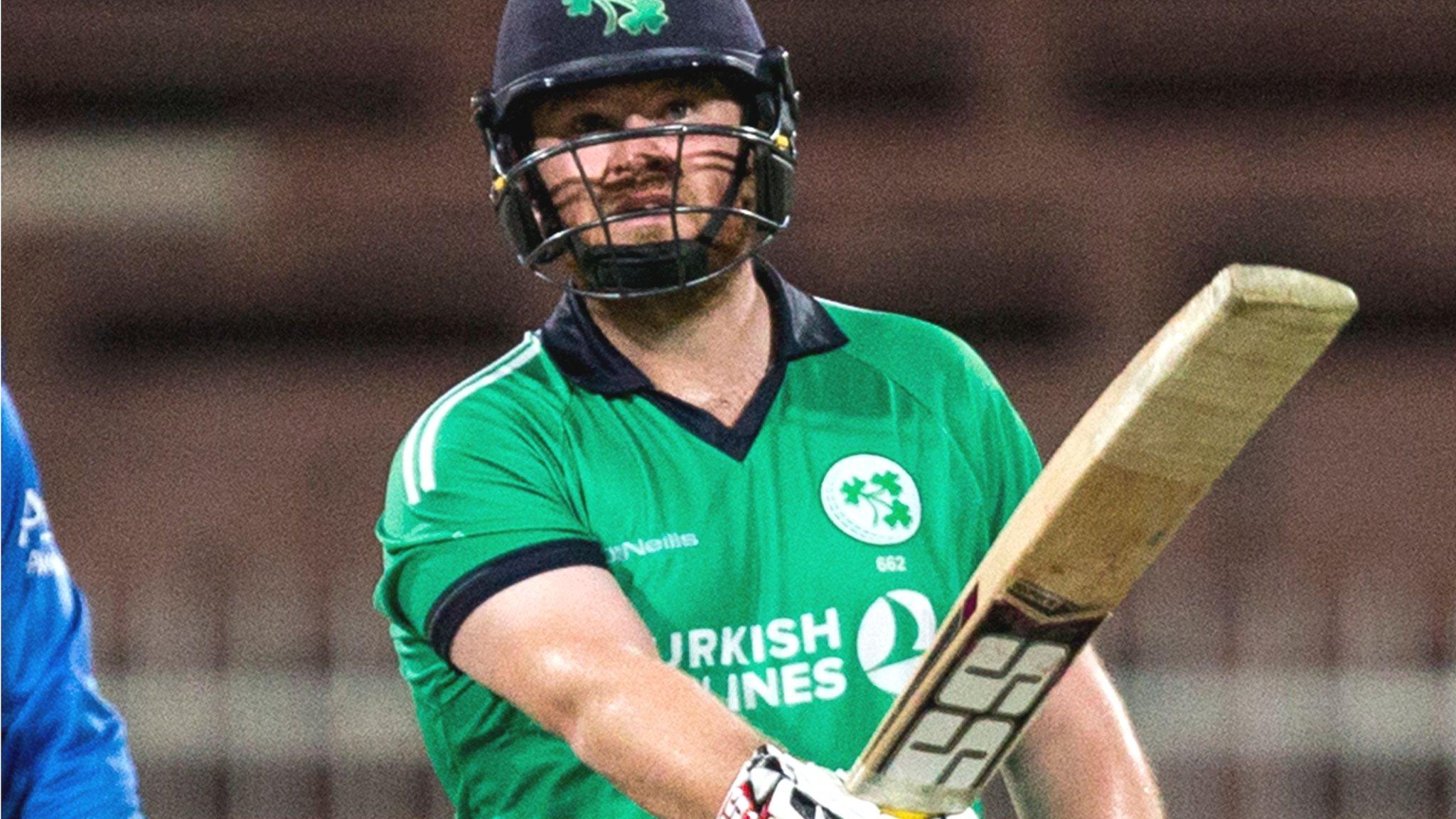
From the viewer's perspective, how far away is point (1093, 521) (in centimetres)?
211

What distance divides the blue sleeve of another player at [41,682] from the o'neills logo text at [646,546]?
608mm

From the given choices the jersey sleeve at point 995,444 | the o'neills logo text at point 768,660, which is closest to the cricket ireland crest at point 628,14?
the jersey sleeve at point 995,444

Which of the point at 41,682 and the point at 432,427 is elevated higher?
the point at 432,427

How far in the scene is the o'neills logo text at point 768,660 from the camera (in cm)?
262

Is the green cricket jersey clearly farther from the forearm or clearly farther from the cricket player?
the forearm

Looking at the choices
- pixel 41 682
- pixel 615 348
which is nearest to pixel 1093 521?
pixel 615 348

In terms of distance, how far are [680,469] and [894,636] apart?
284 millimetres

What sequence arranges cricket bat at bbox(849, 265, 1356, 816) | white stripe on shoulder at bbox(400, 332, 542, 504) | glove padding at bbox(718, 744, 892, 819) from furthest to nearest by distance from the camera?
white stripe on shoulder at bbox(400, 332, 542, 504), glove padding at bbox(718, 744, 892, 819), cricket bat at bbox(849, 265, 1356, 816)

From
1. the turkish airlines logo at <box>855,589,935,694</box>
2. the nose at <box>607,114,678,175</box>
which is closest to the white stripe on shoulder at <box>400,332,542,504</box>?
the nose at <box>607,114,678,175</box>

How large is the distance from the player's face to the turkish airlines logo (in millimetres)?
431

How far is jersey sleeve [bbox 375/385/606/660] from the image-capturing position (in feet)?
8.34

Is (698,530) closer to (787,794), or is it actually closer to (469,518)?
(469,518)

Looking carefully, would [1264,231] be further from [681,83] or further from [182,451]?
[681,83]

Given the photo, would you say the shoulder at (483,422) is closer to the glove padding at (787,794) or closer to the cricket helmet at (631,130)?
the cricket helmet at (631,130)
